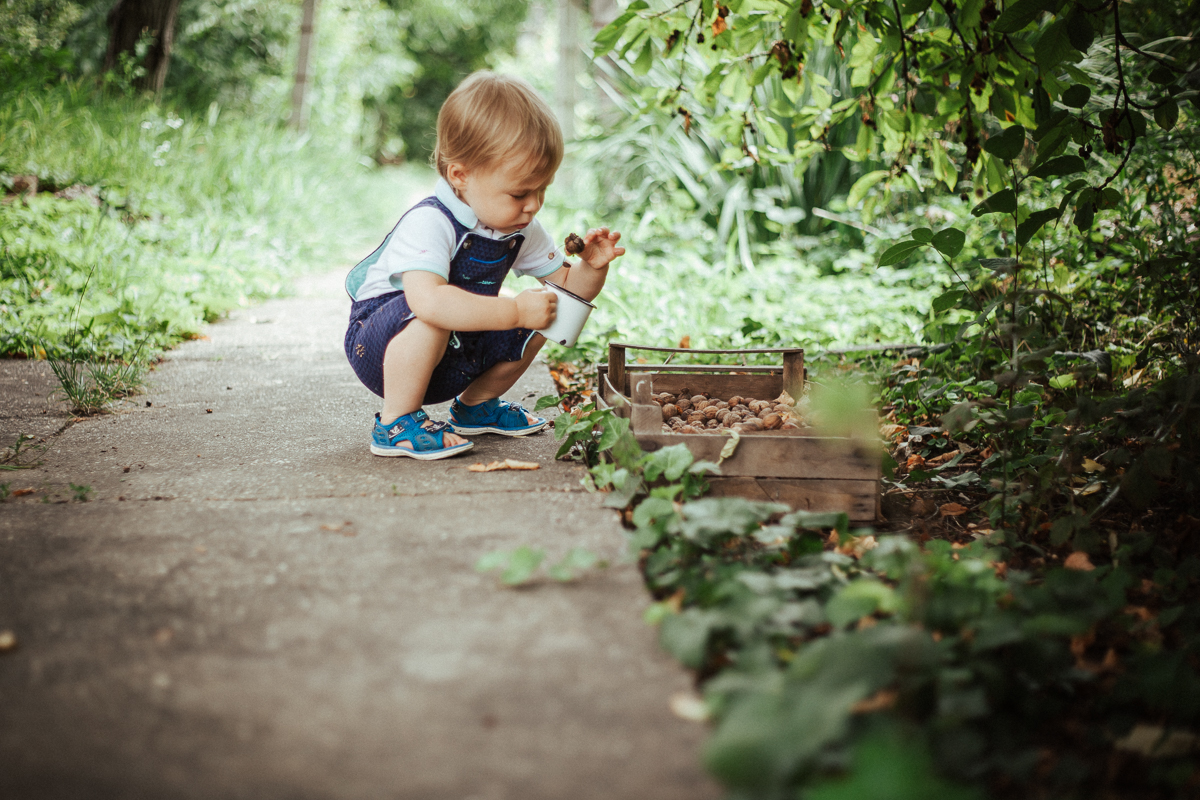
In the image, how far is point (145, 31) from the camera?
23.0 ft

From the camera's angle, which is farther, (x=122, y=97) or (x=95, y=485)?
(x=122, y=97)

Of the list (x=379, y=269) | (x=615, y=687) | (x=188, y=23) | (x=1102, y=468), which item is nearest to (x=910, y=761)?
(x=615, y=687)

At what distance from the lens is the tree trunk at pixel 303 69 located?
9.21 metres

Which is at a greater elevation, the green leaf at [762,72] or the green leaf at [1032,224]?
the green leaf at [762,72]

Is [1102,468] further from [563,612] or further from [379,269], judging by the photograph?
[379,269]

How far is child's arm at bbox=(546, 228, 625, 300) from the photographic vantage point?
2.20 meters

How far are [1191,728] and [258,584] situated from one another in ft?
4.23

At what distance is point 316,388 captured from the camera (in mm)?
2773

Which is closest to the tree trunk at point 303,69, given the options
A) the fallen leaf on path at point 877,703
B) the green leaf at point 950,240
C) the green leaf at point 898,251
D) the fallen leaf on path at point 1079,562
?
the green leaf at point 898,251

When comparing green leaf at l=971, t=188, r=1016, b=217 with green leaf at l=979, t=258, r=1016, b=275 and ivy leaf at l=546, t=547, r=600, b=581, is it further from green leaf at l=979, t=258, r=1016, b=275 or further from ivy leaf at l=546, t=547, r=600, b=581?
ivy leaf at l=546, t=547, r=600, b=581

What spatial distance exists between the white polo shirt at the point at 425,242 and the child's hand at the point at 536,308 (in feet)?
0.69

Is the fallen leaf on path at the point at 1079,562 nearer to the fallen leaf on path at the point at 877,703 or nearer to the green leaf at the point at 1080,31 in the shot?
the fallen leaf on path at the point at 877,703

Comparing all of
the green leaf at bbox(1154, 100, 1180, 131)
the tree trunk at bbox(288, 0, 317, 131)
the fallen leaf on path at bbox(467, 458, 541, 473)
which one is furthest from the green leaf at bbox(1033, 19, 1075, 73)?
the tree trunk at bbox(288, 0, 317, 131)

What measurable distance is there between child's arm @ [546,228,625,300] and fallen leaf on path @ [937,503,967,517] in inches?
39.7
